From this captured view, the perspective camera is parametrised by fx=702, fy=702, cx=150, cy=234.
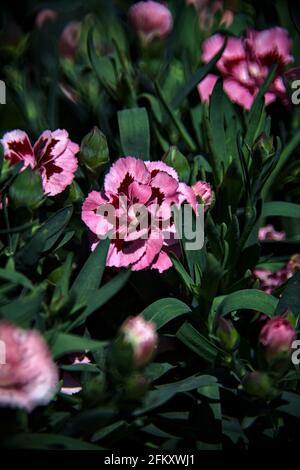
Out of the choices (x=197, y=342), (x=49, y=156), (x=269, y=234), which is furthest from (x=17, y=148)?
(x=269, y=234)

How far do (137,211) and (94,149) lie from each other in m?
0.11

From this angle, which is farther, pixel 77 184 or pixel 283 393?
pixel 77 184

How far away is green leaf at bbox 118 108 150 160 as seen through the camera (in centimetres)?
106

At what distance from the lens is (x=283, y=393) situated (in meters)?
0.83

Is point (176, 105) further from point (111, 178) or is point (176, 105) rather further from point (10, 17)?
point (10, 17)

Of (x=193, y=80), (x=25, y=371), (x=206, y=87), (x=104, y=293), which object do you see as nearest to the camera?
(x=25, y=371)

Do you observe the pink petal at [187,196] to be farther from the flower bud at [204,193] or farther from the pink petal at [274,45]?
the pink petal at [274,45]

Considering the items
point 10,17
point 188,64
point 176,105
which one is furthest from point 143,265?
point 10,17

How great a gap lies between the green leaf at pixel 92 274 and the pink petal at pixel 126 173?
10 cm

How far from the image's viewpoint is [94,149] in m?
0.96

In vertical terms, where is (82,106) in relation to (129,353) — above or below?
above

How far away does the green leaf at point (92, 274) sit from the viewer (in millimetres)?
848

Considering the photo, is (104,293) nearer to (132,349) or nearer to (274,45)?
(132,349)

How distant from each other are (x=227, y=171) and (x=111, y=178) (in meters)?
0.18
